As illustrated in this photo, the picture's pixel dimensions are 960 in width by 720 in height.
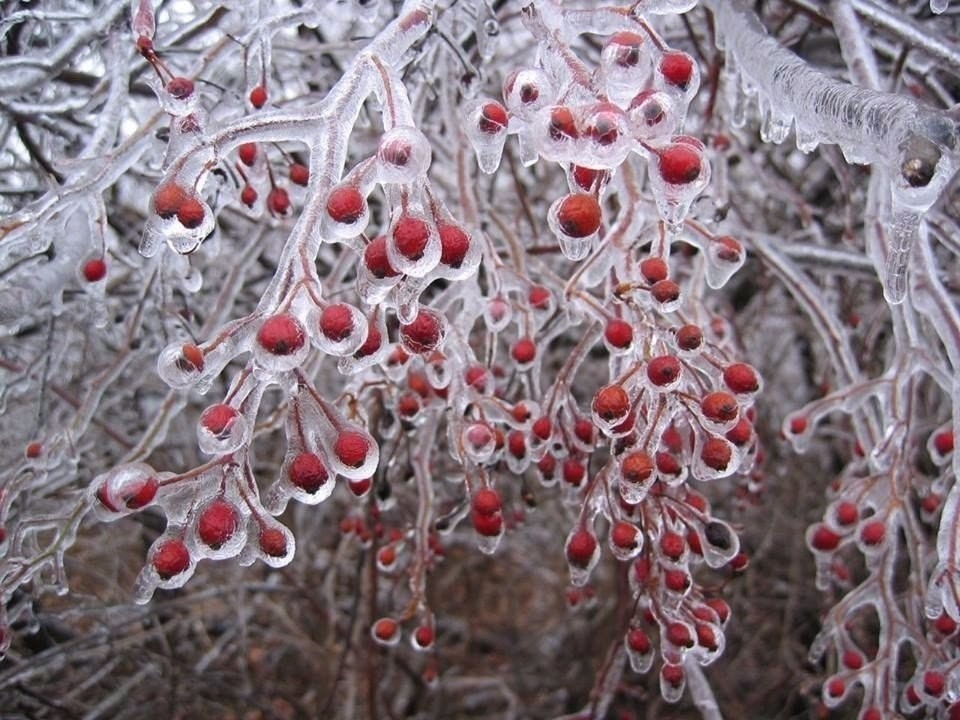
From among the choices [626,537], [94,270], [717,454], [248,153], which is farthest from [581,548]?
[94,270]

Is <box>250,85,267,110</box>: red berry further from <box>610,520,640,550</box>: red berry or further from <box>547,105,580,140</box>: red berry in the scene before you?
<box>610,520,640,550</box>: red berry

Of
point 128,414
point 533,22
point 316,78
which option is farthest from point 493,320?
point 128,414

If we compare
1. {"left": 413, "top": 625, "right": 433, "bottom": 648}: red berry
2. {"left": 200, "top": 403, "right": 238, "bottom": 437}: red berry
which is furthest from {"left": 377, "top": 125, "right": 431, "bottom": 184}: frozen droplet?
{"left": 413, "top": 625, "right": 433, "bottom": 648}: red berry

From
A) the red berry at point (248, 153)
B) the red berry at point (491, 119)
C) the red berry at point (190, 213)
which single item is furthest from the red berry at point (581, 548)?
the red berry at point (248, 153)

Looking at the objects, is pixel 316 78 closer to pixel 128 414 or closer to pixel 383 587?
pixel 128 414

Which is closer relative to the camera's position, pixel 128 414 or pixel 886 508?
pixel 886 508

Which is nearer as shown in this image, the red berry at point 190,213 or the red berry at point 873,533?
the red berry at point 190,213

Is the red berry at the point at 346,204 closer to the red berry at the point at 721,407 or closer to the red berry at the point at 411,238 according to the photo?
the red berry at the point at 411,238
